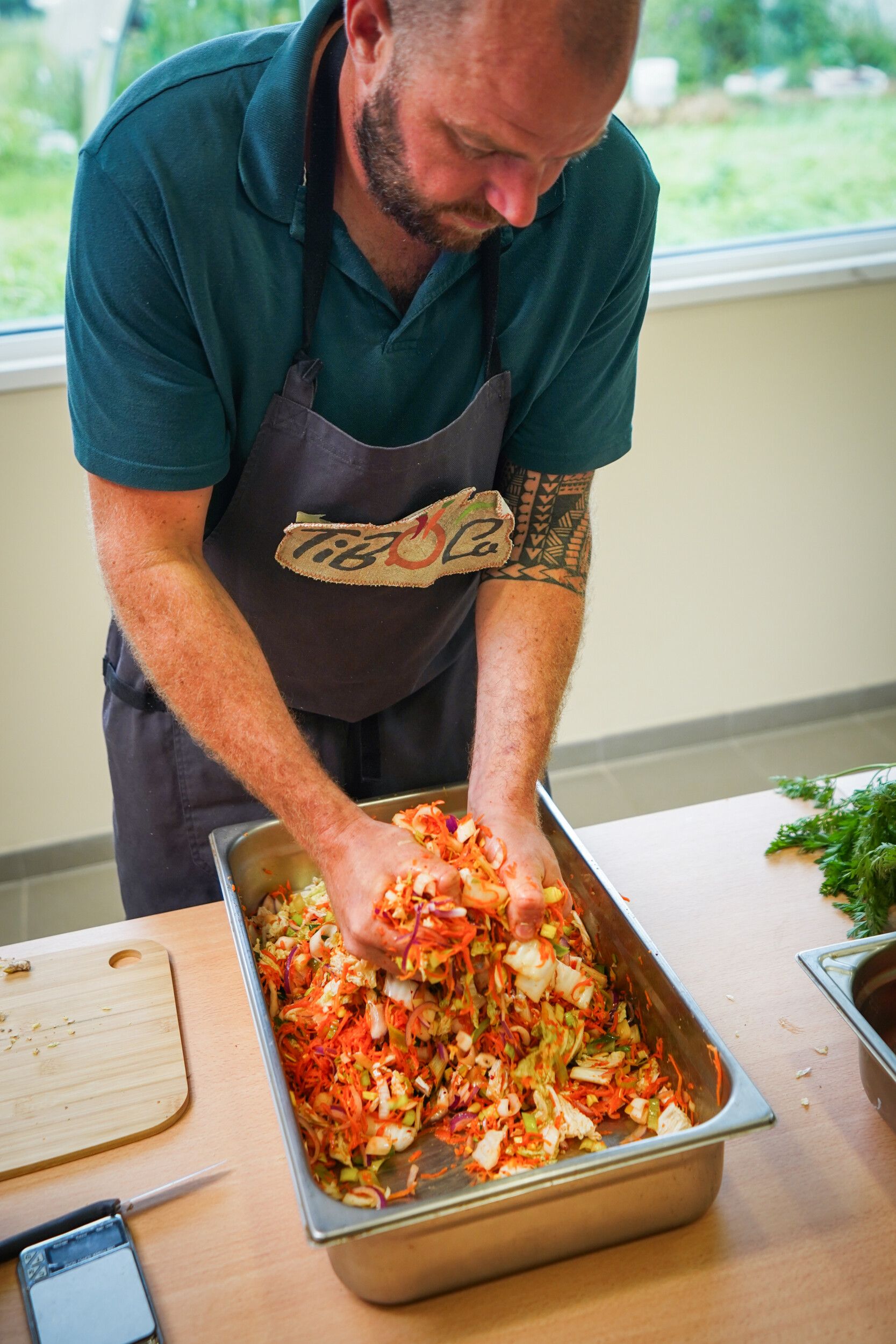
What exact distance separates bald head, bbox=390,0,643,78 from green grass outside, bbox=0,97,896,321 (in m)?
2.45

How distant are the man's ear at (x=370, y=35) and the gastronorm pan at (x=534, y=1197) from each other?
3.01ft

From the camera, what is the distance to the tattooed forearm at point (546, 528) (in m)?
1.54

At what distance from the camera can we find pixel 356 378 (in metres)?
1.34

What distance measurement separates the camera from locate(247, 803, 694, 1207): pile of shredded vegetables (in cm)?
104

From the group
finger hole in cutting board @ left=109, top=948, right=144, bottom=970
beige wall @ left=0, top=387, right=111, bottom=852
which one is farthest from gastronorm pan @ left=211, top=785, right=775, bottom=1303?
beige wall @ left=0, top=387, right=111, bottom=852

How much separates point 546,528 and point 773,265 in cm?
214

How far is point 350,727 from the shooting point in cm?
168

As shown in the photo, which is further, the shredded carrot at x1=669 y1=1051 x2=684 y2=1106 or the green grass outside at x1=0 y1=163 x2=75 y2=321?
the green grass outside at x1=0 y1=163 x2=75 y2=321

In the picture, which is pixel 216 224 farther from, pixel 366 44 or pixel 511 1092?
pixel 511 1092

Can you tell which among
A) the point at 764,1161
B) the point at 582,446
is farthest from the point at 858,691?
the point at 764,1161

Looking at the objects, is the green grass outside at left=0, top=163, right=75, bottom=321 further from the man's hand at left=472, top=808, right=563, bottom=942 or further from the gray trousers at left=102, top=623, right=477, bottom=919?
the man's hand at left=472, top=808, right=563, bottom=942

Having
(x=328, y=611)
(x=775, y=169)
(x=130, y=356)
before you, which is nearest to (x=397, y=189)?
(x=130, y=356)

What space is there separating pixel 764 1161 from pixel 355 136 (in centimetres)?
116

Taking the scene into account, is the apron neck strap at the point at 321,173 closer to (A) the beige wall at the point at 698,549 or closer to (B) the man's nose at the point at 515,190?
(B) the man's nose at the point at 515,190
